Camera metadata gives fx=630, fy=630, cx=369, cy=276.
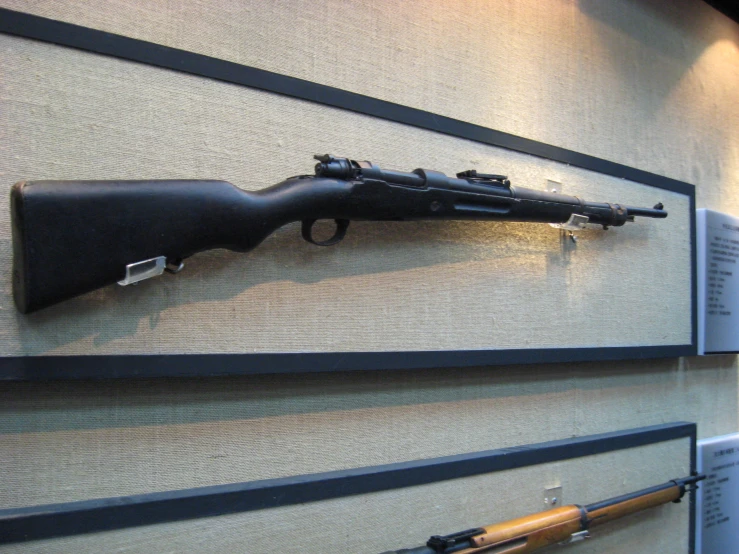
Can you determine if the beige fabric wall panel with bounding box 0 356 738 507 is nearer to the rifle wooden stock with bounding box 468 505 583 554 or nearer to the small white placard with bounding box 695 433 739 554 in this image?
the rifle wooden stock with bounding box 468 505 583 554

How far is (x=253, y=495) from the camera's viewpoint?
118 cm

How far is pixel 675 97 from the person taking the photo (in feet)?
7.29

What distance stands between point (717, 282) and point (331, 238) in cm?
161

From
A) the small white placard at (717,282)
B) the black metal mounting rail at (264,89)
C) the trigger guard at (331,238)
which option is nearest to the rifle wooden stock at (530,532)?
the black metal mounting rail at (264,89)

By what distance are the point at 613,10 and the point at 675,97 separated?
16.2 inches

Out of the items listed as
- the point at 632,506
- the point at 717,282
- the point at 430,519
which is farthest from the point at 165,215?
the point at 717,282

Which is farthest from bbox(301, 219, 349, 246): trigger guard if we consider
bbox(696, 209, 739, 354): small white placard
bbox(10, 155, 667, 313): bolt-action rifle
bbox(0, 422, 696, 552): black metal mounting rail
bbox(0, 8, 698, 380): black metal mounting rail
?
bbox(696, 209, 739, 354): small white placard

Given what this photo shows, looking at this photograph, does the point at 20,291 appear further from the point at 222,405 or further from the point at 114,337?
the point at 222,405

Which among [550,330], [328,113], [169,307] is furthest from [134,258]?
[550,330]

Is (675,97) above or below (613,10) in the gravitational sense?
below

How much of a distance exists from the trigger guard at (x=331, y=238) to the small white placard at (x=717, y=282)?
58.8 inches

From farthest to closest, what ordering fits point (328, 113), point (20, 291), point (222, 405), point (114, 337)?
point (328, 113) < point (222, 405) < point (114, 337) < point (20, 291)

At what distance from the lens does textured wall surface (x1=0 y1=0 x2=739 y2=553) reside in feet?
3.51

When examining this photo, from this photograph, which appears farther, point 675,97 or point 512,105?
point 675,97
